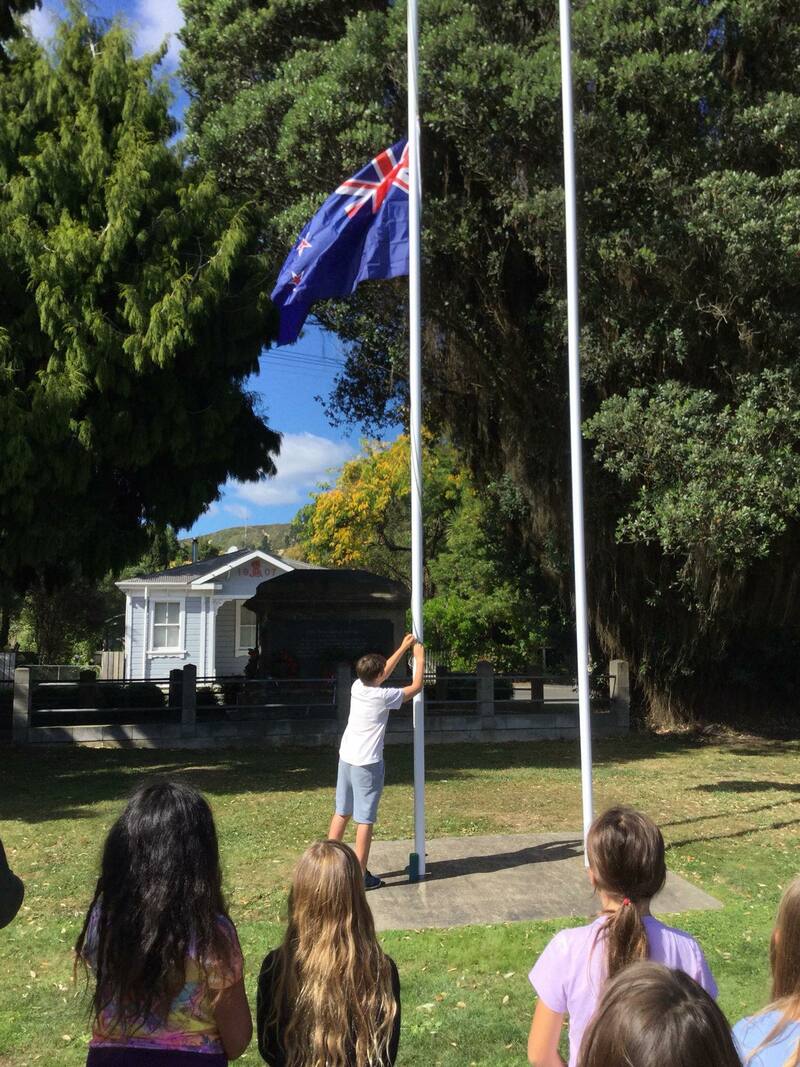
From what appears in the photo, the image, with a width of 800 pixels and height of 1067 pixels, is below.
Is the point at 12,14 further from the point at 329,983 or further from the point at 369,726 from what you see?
the point at 329,983

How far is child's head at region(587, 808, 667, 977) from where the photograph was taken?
297 cm

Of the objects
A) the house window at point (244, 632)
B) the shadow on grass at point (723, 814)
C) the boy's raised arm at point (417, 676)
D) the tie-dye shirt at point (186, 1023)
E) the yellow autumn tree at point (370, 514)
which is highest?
the yellow autumn tree at point (370, 514)

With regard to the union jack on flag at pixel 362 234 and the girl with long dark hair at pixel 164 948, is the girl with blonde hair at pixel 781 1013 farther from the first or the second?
the union jack on flag at pixel 362 234

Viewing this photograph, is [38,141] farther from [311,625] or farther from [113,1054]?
[113,1054]

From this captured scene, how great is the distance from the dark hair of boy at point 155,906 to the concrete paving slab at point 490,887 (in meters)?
4.35

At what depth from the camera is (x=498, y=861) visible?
338 inches

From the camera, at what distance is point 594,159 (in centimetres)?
1504

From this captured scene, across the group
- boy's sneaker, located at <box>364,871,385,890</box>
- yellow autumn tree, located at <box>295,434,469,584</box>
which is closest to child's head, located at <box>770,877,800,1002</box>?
boy's sneaker, located at <box>364,871,385,890</box>

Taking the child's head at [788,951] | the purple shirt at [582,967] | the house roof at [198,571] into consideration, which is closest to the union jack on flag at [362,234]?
the purple shirt at [582,967]

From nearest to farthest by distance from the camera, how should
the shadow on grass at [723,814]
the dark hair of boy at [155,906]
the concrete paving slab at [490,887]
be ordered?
the dark hair of boy at [155,906] < the concrete paving slab at [490,887] < the shadow on grass at [723,814]

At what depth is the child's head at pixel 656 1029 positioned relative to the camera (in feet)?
5.38

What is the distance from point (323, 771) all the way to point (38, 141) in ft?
31.8

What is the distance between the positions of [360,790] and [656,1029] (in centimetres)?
580

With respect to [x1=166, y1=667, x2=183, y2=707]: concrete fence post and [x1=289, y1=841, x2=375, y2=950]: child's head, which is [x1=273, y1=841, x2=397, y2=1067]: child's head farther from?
[x1=166, y1=667, x2=183, y2=707]: concrete fence post
